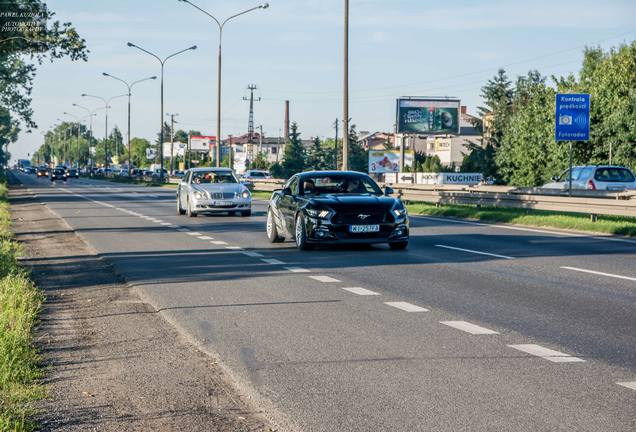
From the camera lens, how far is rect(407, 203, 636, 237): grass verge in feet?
76.1

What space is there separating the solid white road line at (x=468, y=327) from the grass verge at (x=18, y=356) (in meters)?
3.60

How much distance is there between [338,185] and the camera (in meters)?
18.9

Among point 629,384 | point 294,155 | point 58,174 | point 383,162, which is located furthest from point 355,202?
point 294,155

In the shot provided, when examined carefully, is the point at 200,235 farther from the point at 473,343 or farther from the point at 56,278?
the point at 473,343

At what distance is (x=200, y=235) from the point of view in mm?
22000

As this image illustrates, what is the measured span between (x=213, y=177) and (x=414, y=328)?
22.4 metres

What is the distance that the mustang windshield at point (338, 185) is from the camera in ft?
61.7

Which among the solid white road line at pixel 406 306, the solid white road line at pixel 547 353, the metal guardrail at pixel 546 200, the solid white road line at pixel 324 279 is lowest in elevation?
the solid white road line at pixel 324 279

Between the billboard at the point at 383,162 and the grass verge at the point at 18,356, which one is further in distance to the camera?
the billboard at the point at 383,162

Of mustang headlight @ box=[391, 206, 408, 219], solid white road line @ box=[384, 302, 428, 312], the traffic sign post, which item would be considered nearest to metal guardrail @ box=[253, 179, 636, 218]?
the traffic sign post

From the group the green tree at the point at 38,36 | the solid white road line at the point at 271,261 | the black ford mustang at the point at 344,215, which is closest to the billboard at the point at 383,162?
the green tree at the point at 38,36

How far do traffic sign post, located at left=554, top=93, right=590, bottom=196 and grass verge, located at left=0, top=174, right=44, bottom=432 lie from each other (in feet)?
62.8

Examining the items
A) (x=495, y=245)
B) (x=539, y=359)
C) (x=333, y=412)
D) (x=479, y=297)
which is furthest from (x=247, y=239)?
(x=333, y=412)

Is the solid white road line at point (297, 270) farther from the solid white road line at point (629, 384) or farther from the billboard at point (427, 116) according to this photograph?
the billboard at point (427, 116)
